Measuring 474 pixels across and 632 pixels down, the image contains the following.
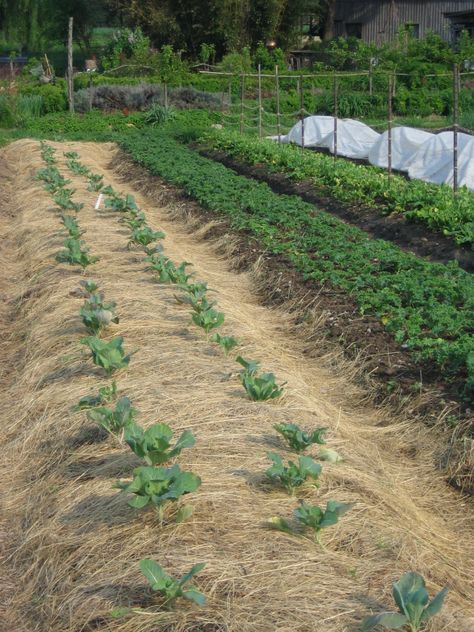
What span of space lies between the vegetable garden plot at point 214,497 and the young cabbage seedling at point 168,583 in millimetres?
71

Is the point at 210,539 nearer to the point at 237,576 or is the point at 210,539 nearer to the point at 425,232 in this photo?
the point at 237,576

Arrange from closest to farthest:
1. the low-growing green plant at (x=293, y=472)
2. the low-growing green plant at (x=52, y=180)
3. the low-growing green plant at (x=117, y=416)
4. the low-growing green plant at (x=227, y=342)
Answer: the low-growing green plant at (x=293, y=472) → the low-growing green plant at (x=117, y=416) → the low-growing green plant at (x=227, y=342) → the low-growing green plant at (x=52, y=180)

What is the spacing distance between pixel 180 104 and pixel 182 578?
29325 millimetres

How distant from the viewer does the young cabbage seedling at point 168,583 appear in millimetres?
3104

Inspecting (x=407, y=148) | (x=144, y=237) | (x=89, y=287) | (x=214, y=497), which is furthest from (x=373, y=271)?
(x=407, y=148)

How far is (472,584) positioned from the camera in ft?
12.5

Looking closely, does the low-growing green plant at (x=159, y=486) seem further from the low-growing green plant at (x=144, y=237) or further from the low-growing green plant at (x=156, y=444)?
the low-growing green plant at (x=144, y=237)

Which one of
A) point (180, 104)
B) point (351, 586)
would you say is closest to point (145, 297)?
point (351, 586)

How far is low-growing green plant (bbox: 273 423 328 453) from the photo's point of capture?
4336mm

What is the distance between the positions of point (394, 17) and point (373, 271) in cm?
4025

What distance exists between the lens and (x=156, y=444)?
401cm

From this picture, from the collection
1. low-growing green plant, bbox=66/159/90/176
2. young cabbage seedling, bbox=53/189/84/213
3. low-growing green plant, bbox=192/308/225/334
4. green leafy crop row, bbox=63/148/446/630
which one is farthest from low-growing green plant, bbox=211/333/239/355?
low-growing green plant, bbox=66/159/90/176

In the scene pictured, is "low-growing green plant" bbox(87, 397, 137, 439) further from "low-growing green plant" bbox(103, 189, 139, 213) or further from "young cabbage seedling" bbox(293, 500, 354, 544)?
"low-growing green plant" bbox(103, 189, 139, 213)

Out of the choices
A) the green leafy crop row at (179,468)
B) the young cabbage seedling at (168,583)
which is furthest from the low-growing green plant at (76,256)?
the young cabbage seedling at (168,583)
